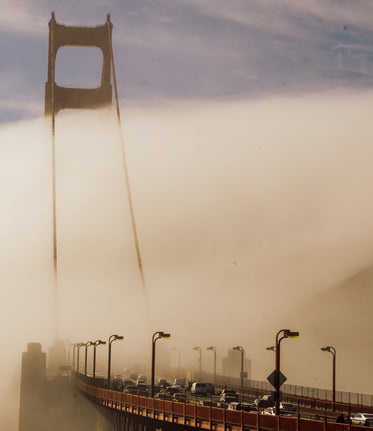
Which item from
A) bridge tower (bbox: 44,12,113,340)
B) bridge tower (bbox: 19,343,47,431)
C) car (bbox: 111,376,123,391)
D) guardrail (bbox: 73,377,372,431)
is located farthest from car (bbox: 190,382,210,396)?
bridge tower (bbox: 44,12,113,340)

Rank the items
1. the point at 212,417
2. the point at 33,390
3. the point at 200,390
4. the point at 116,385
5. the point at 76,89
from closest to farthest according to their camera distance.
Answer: the point at 212,417, the point at 200,390, the point at 116,385, the point at 33,390, the point at 76,89

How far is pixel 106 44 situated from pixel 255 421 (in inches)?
4417

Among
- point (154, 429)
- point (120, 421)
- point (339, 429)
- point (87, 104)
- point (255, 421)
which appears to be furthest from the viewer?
point (87, 104)

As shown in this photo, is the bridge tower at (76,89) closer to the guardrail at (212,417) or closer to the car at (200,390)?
the car at (200,390)

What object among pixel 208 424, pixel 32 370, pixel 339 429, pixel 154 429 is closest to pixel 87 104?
pixel 32 370

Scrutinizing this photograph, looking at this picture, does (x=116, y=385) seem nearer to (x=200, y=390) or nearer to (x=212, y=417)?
(x=200, y=390)

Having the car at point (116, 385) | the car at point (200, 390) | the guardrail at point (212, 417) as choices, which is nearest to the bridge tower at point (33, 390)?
the car at point (116, 385)

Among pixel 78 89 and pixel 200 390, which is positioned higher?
pixel 78 89

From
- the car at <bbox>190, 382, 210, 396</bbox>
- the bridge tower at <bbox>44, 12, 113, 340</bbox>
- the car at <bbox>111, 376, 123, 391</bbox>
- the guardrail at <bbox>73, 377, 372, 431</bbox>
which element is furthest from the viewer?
the bridge tower at <bbox>44, 12, 113, 340</bbox>

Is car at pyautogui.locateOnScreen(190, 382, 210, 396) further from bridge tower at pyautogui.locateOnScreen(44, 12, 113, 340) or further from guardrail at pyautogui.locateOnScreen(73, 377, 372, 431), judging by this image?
bridge tower at pyautogui.locateOnScreen(44, 12, 113, 340)

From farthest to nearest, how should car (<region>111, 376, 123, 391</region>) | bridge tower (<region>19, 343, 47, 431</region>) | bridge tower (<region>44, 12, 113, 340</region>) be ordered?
bridge tower (<region>44, 12, 113, 340</region>), bridge tower (<region>19, 343, 47, 431</region>), car (<region>111, 376, 123, 391</region>)

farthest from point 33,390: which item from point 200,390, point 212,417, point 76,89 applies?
point 212,417

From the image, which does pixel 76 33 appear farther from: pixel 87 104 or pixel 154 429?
pixel 154 429

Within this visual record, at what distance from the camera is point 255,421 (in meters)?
39.9
